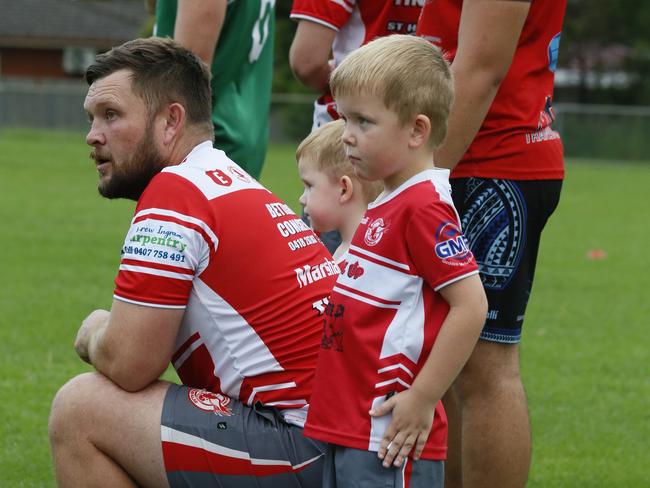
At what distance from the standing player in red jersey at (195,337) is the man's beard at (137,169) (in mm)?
19

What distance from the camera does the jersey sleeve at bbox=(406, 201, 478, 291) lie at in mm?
2928

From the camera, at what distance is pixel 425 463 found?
3068 mm

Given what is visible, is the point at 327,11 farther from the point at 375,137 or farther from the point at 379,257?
the point at 379,257

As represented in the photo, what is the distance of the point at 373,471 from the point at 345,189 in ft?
4.07

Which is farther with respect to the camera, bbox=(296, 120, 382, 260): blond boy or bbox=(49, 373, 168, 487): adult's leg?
bbox=(296, 120, 382, 260): blond boy

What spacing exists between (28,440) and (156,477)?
6.90ft

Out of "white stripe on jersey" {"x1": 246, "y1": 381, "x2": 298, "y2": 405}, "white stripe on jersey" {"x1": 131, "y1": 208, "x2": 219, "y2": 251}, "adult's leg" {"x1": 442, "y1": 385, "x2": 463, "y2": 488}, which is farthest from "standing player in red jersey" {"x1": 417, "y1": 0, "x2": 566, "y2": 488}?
"white stripe on jersey" {"x1": 131, "y1": 208, "x2": 219, "y2": 251}

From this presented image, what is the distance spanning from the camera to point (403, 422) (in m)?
2.97

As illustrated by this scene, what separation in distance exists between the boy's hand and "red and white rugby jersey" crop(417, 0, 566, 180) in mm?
1089

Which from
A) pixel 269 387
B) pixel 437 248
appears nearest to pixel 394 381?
pixel 437 248

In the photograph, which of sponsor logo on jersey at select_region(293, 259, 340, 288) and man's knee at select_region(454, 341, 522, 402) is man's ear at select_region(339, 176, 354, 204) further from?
man's knee at select_region(454, 341, 522, 402)

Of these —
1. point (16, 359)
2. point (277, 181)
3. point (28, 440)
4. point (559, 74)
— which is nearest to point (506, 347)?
point (28, 440)

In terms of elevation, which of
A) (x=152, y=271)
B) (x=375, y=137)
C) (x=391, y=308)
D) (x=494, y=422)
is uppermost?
(x=375, y=137)

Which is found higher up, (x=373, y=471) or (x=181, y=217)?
(x=181, y=217)
